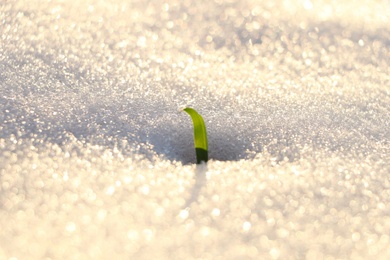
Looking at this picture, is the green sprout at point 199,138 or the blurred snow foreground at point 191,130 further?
the green sprout at point 199,138

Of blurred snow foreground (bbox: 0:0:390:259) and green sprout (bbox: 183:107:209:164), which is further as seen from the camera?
green sprout (bbox: 183:107:209:164)

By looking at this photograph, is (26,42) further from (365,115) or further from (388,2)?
(388,2)

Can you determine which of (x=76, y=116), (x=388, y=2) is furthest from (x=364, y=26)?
(x=76, y=116)
